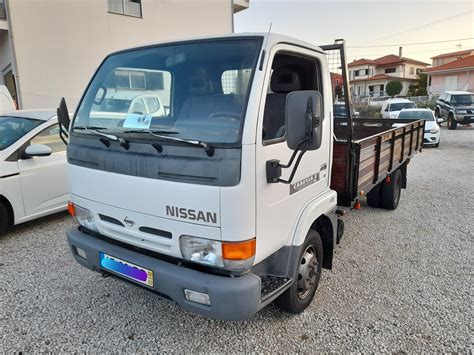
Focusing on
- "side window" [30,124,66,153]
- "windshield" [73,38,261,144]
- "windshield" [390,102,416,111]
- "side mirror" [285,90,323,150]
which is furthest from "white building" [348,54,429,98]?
"side mirror" [285,90,323,150]

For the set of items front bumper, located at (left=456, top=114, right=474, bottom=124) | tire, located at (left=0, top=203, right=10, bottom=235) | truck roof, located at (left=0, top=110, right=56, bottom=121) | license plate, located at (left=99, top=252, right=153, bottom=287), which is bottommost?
tire, located at (left=0, top=203, right=10, bottom=235)

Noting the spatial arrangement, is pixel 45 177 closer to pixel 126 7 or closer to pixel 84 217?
pixel 84 217

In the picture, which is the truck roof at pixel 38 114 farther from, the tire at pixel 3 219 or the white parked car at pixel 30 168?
the tire at pixel 3 219

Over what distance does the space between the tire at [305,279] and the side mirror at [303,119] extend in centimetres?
90

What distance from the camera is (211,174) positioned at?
1.93 metres

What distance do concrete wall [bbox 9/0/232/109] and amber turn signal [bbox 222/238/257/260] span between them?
28.9 ft

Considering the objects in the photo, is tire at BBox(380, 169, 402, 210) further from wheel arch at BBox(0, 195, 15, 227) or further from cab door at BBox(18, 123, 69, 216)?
wheel arch at BBox(0, 195, 15, 227)

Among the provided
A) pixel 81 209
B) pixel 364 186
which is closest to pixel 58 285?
pixel 81 209

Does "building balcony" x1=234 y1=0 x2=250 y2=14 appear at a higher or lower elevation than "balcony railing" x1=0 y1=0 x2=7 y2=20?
higher

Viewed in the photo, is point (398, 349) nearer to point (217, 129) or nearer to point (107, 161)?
point (217, 129)

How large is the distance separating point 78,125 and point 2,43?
12006mm

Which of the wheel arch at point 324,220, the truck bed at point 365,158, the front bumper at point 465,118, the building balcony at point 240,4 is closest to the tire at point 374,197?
the truck bed at point 365,158

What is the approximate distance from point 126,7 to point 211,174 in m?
13.7

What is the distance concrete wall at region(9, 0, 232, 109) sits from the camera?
1073 cm
